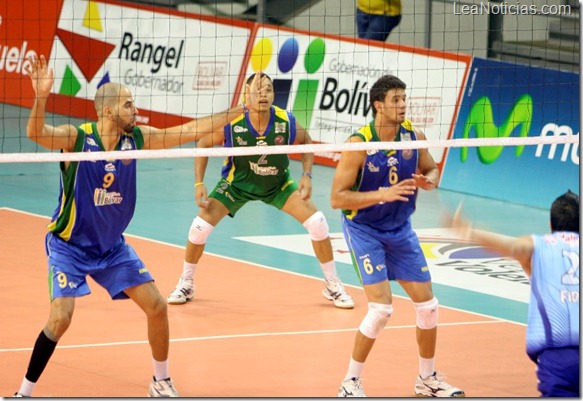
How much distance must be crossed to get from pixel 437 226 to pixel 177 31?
23.8 feet

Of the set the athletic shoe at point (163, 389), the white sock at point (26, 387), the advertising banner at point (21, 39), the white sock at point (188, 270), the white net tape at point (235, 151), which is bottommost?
the athletic shoe at point (163, 389)

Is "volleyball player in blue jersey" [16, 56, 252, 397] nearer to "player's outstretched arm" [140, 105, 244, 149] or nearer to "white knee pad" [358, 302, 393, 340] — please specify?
"player's outstretched arm" [140, 105, 244, 149]

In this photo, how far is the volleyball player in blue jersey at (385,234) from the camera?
32.6 feet

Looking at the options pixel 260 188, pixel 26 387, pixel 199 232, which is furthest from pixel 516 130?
pixel 26 387

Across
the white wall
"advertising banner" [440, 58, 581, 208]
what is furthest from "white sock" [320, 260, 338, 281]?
the white wall

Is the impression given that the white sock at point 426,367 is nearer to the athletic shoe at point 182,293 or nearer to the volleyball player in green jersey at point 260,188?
the volleyball player in green jersey at point 260,188

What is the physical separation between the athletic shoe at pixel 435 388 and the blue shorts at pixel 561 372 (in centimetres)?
247

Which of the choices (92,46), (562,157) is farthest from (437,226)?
(92,46)

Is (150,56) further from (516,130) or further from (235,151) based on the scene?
(235,151)

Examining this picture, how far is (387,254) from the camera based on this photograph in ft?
33.7

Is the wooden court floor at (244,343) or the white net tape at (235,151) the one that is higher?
the white net tape at (235,151)

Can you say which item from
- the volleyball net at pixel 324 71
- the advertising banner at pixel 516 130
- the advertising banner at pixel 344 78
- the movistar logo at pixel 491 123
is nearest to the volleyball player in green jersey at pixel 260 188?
the volleyball net at pixel 324 71

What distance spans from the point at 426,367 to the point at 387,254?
37.4 inches

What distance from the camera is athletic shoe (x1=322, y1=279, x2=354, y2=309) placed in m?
13.0
